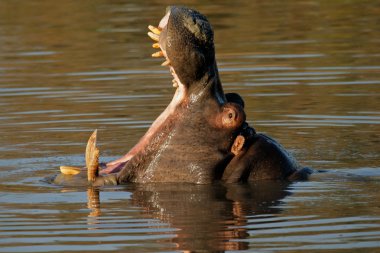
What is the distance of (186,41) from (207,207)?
1.18m

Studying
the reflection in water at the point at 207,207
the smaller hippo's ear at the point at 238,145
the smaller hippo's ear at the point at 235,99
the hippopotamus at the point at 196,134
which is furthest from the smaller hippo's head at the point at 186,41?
the reflection in water at the point at 207,207

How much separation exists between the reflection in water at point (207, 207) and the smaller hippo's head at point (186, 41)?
880 millimetres

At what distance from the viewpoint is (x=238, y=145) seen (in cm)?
882

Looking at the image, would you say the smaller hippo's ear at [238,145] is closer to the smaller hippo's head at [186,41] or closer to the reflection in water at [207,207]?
the reflection in water at [207,207]

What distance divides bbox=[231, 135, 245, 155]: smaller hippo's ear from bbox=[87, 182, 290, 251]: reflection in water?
30 centimetres

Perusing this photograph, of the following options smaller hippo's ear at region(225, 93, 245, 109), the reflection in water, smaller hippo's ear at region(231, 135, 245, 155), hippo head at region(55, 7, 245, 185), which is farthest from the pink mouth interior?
smaller hippo's ear at region(231, 135, 245, 155)

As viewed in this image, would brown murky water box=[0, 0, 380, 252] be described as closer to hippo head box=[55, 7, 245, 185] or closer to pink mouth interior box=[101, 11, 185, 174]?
hippo head box=[55, 7, 245, 185]

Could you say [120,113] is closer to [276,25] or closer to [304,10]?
[276,25]

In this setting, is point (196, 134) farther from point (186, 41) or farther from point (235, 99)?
point (186, 41)

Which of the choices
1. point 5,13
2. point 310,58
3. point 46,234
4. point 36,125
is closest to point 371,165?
point 46,234

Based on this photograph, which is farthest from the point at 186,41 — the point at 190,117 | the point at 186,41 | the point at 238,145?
the point at 238,145

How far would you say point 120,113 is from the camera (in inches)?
502

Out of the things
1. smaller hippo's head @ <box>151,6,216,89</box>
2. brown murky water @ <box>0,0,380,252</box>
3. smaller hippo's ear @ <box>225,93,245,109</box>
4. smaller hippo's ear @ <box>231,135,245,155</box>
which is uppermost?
smaller hippo's head @ <box>151,6,216,89</box>

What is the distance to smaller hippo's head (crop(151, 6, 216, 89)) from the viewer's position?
861 cm
